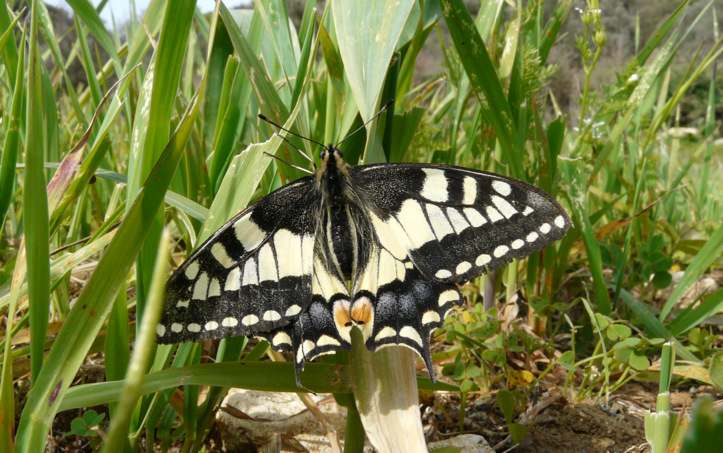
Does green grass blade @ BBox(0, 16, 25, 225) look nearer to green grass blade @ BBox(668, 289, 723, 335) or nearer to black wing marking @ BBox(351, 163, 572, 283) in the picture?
black wing marking @ BBox(351, 163, 572, 283)

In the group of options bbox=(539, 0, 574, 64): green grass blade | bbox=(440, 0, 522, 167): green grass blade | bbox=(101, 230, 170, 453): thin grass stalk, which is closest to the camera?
bbox=(101, 230, 170, 453): thin grass stalk

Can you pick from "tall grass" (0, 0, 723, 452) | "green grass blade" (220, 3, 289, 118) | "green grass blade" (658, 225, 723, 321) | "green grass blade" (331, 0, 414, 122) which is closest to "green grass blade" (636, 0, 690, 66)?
"tall grass" (0, 0, 723, 452)

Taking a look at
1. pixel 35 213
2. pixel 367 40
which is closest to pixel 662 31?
pixel 367 40

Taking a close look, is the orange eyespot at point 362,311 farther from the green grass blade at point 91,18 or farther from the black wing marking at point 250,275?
the green grass blade at point 91,18

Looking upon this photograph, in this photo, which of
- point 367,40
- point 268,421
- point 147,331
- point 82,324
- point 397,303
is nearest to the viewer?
point 147,331

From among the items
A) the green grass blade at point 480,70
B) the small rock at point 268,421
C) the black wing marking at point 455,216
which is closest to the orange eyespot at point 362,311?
the black wing marking at point 455,216

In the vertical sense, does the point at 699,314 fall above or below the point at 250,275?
below

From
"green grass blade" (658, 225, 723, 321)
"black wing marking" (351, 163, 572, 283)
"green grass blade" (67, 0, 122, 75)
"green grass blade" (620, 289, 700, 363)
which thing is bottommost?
"green grass blade" (620, 289, 700, 363)

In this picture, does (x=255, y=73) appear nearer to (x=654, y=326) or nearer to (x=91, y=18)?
(x=91, y=18)
